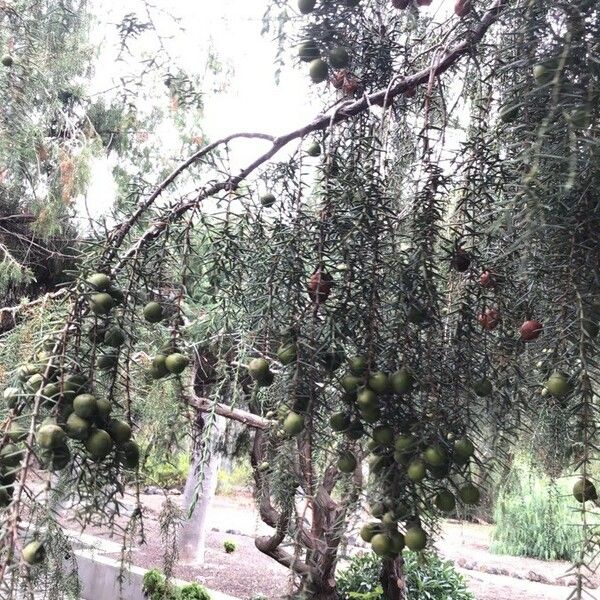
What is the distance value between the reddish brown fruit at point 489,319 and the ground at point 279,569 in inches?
190

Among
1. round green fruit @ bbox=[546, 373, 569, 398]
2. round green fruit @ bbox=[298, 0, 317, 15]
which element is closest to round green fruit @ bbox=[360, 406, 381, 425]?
round green fruit @ bbox=[546, 373, 569, 398]

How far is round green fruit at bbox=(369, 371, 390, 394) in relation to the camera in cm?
74

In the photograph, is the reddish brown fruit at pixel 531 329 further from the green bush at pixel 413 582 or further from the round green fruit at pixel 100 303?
the green bush at pixel 413 582

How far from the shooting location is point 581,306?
696mm

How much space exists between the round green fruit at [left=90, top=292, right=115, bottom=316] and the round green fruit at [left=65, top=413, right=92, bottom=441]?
13cm

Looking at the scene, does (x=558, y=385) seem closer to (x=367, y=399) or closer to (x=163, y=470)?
(x=367, y=399)

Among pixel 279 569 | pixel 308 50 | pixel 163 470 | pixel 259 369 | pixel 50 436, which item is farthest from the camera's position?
pixel 163 470

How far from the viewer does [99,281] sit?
766 millimetres

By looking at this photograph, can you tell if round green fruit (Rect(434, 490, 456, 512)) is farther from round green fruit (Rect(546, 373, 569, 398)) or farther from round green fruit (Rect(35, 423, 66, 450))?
round green fruit (Rect(35, 423, 66, 450))

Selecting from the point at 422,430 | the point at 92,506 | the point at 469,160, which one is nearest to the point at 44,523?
the point at 92,506

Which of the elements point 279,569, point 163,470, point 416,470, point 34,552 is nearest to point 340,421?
point 416,470

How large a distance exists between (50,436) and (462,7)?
0.84 metres

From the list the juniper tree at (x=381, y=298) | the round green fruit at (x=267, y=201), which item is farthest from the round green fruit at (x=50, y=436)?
the round green fruit at (x=267, y=201)

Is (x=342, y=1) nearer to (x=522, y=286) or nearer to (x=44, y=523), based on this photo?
(x=522, y=286)
